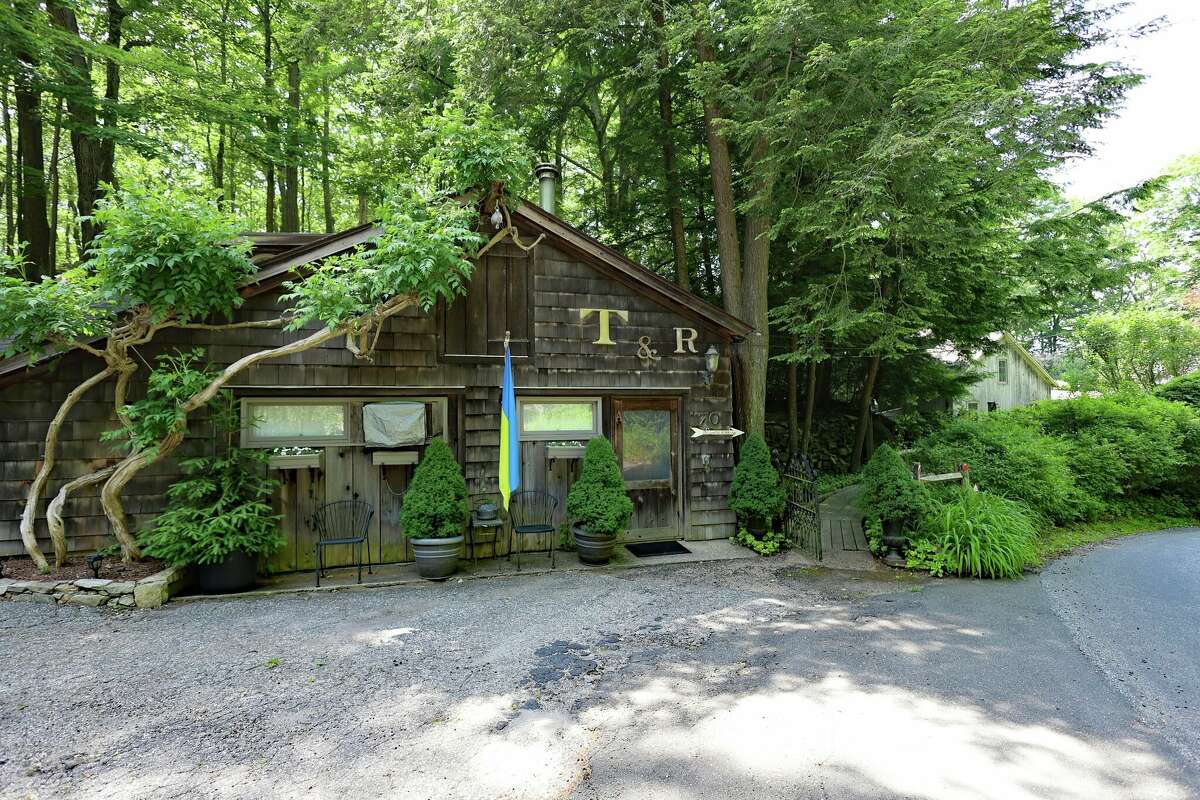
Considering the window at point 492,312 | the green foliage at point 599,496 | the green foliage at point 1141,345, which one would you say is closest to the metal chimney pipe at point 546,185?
the window at point 492,312

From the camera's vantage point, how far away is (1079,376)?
17500mm

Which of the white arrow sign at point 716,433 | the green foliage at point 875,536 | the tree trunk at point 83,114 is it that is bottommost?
the green foliage at point 875,536

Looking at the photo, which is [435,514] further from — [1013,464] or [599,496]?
[1013,464]

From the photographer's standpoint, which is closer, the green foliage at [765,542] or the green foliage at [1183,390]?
the green foliage at [765,542]

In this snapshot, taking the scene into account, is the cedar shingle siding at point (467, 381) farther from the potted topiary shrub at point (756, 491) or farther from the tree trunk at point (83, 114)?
the tree trunk at point (83, 114)

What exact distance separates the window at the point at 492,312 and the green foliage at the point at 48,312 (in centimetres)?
321

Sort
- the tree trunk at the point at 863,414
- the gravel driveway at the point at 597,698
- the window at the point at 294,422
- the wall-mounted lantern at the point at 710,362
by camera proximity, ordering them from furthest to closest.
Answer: the tree trunk at the point at 863,414 → the wall-mounted lantern at the point at 710,362 → the window at the point at 294,422 → the gravel driveway at the point at 597,698

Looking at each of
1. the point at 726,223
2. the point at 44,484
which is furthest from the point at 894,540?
the point at 44,484

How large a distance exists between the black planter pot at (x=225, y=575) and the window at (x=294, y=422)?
1.26 metres

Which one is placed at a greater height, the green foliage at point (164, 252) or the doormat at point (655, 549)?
the green foliage at point (164, 252)

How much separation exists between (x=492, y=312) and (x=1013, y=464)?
7.98m

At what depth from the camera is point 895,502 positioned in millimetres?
6793

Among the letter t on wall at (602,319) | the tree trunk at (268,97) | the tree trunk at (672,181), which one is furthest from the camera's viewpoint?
the tree trunk at (268,97)

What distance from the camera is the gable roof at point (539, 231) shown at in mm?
6008
